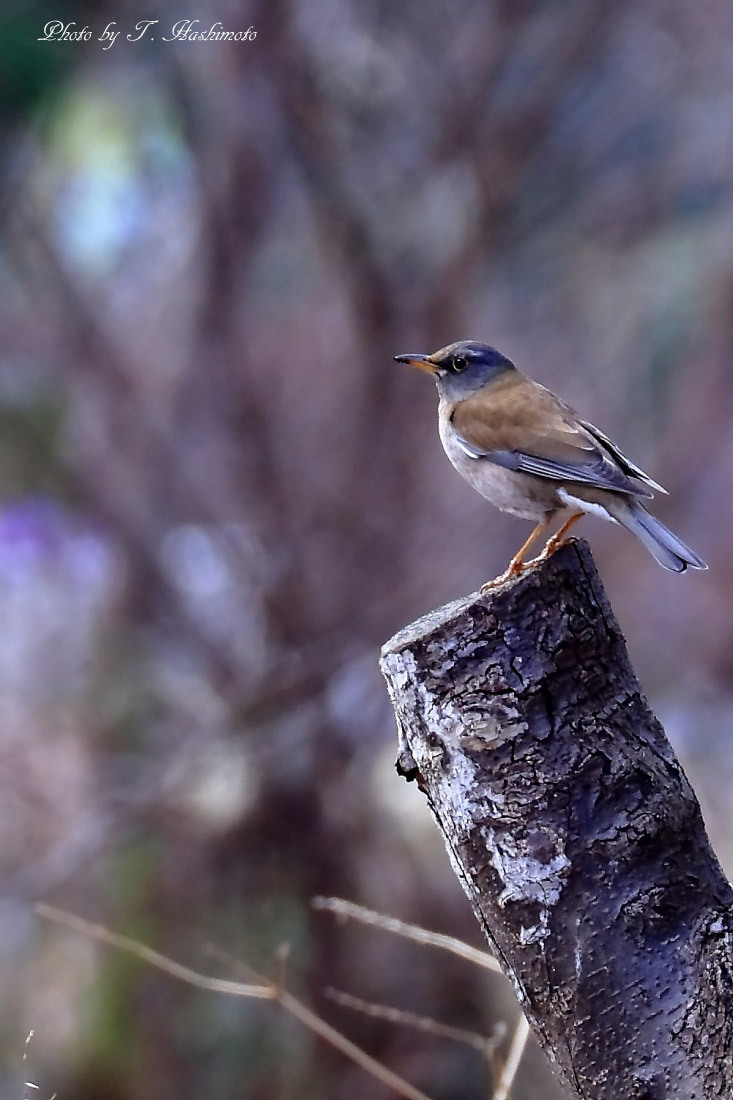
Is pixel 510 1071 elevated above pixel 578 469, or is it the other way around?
pixel 578 469

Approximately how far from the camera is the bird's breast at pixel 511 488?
7.48ft

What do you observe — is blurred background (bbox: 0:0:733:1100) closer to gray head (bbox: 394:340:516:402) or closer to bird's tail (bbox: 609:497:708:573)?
gray head (bbox: 394:340:516:402)

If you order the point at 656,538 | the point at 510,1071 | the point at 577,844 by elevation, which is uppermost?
the point at 656,538

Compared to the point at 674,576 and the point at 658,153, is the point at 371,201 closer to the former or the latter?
the point at 658,153

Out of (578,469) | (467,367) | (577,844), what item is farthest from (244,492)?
(577,844)

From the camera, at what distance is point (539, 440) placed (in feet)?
7.61

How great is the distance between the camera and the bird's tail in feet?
6.18

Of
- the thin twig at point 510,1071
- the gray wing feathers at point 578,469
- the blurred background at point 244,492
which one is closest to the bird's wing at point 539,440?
the gray wing feathers at point 578,469

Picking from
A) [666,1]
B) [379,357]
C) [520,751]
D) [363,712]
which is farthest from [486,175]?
[520,751]

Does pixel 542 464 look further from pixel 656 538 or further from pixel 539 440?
pixel 656 538

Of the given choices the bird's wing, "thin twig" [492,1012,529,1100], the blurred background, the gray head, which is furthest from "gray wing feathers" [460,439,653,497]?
the blurred background

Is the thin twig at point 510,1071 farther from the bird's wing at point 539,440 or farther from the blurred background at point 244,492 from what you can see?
the blurred background at point 244,492

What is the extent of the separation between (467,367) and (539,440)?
0.52 metres

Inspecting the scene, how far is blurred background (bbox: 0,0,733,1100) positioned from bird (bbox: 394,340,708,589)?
7.09 ft
